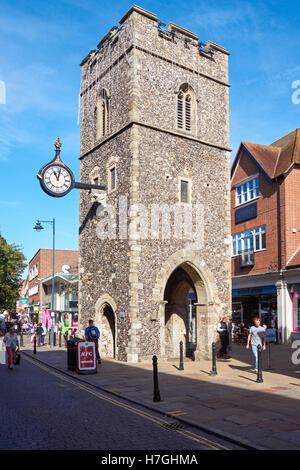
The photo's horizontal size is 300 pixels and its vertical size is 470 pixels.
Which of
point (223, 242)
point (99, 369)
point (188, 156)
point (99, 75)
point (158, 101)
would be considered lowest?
point (99, 369)

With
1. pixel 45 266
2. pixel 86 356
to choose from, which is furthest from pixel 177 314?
pixel 45 266

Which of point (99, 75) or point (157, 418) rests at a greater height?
point (99, 75)

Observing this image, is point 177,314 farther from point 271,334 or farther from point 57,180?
point 57,180

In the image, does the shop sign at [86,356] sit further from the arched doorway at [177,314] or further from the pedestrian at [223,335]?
the arched doorway at [177,314]

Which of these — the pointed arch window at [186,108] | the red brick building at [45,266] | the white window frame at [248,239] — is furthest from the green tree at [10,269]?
the pointed arch window at [186,108]

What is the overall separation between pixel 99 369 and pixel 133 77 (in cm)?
1143

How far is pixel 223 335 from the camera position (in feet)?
59.3

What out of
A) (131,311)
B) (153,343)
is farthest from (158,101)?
(153,343)

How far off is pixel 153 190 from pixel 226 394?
371 inches

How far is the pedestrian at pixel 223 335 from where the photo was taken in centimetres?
1809

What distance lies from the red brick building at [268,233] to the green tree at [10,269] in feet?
65.6

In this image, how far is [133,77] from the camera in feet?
59.1

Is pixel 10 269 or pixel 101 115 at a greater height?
pixel 101 115
